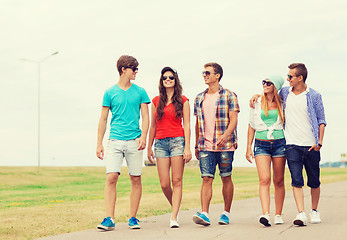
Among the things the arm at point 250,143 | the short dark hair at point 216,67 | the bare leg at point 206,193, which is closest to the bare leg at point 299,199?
the arm at point 250,143

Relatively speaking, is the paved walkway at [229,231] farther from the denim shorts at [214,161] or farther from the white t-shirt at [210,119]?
the white t-shirt at [210,119]

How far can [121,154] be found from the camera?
7.46 meters

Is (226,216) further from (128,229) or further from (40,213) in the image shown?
(40,213)

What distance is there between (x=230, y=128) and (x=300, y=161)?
46.0 inches

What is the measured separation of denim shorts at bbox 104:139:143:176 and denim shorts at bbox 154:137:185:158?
0.27m

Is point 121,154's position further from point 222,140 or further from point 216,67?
point 216,67

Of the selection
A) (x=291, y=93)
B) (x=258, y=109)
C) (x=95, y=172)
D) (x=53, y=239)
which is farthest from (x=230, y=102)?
(x=95, y=172)

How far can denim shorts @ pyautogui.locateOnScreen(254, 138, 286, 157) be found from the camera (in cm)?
749

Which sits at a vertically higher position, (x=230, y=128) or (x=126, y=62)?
(x=126, y=62)

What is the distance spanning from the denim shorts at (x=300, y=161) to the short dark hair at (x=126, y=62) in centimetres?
262

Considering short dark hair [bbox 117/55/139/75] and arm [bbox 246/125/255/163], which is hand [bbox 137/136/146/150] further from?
arm [bbox 246/125/255/163]

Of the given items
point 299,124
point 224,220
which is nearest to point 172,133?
point 224,220

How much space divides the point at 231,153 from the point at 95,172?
31996mm

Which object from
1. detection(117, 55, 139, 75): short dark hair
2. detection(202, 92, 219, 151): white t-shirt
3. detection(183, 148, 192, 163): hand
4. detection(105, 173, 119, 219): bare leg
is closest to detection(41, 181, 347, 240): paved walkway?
detection(105, 173, 119, 219): bare leg
